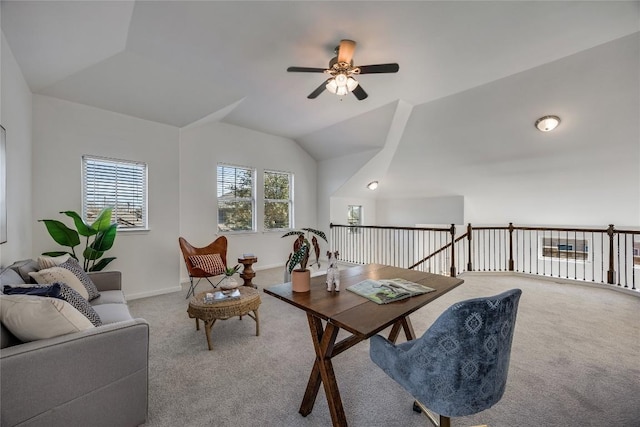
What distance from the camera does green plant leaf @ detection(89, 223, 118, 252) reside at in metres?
3.17

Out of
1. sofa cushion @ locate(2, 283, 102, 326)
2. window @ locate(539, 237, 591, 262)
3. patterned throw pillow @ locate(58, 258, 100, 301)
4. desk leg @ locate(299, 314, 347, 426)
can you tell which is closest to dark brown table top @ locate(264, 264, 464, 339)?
desk leg @ locate(299, 314, 347, 426)

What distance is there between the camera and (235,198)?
5.24 metres

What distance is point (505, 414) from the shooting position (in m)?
1.64

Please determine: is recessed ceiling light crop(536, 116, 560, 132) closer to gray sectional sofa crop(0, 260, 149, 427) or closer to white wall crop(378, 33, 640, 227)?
white wall crop(378, 33, 640, 227)

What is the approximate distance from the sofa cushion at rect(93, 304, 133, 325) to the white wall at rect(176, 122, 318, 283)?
2393mm

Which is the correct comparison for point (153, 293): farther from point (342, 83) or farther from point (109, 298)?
point (342, 83)

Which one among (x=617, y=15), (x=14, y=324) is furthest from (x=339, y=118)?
(x=14, y=324)

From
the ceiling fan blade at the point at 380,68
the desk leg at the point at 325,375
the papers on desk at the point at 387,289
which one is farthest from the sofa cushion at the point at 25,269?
Result: the ceiling fan blade at the point at 380,68

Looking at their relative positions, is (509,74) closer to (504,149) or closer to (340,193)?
(504,149)

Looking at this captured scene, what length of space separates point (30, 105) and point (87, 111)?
0.52 metres

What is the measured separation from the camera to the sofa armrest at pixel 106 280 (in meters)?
2.72

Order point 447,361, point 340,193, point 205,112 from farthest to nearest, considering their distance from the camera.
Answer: point 340,193, point 205,112, point 447,361

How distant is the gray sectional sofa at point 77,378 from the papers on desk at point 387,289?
1.33 meters

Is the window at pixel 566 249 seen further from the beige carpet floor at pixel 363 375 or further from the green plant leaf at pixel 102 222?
the green plant leaf at pixel 102 222
